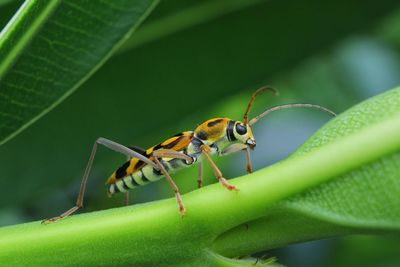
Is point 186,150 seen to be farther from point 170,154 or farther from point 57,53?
point 57,53

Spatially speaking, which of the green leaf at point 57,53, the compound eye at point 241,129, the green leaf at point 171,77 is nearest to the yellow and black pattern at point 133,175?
the green leaf at point 171,77

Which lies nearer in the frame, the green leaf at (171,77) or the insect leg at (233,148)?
the green leaf at (171,77)

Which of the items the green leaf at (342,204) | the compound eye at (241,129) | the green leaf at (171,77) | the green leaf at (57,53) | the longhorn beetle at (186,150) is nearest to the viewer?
the green leaf at (342,204)

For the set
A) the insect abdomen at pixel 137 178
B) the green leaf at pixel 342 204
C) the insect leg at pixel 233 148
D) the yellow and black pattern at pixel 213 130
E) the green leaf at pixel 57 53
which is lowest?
the green leaf at pixel 342 204

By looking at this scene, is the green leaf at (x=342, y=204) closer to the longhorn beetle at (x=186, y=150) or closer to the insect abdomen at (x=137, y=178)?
the longhorn beetle at (x=186, y=150)

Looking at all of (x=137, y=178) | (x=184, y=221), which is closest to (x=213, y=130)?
(x=137, y=178)

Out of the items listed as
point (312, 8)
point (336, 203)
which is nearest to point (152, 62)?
point (312, 8)

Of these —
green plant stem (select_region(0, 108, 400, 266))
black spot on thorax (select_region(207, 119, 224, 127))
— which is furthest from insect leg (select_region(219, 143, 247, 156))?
green plant stem (select_region(0, 108, 400, 266))

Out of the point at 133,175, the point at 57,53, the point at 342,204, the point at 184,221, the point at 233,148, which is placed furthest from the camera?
the point at 233,148

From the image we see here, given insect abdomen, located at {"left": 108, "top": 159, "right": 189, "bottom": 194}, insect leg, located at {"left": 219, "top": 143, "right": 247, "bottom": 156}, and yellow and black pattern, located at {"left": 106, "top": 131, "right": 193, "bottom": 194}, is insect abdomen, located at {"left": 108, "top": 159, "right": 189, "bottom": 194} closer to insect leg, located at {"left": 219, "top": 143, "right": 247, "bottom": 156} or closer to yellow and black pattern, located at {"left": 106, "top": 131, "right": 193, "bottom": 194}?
yellow and black pattern, located at {"left": 106, "top": 131, "right": 193, "bottom": 194}
